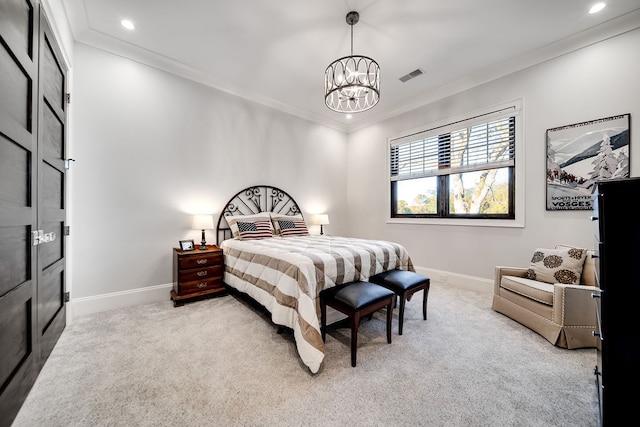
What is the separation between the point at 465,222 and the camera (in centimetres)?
362

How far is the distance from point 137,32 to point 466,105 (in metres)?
4.40

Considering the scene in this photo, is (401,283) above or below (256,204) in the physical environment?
below

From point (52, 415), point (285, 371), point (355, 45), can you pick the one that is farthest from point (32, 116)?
point (355, 45)

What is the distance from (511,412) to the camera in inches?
53.4

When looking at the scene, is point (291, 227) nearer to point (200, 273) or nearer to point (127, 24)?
point (200, 273)

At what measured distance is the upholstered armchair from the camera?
1.96 metres

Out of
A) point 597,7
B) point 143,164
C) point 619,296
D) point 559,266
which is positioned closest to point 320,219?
point 143,164

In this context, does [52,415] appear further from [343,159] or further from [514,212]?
[343,159]

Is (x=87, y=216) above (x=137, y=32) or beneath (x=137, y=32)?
beneath

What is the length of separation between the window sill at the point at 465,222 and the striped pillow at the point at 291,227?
5.63 feet

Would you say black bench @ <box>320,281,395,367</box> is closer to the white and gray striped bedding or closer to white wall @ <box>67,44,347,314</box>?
the white and gray striped bedding

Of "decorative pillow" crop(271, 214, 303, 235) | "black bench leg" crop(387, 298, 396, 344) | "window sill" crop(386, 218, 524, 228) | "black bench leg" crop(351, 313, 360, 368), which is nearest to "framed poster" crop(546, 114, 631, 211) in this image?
"window sill" crop(386, 218, 524, 228)

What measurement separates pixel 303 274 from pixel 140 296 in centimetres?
239

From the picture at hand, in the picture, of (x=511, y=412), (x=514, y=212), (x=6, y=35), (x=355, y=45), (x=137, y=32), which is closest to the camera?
(x=6, y=35)
